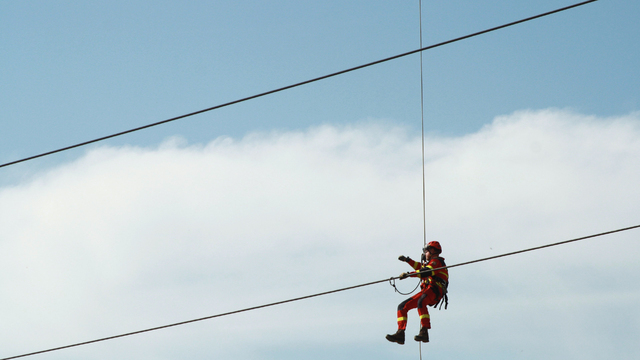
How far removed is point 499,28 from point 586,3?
2.95 ft

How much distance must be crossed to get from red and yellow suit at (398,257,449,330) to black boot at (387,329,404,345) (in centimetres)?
7

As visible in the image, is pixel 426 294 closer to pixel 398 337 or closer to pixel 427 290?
pixel 427 290

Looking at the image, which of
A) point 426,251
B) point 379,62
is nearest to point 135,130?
point 379,62

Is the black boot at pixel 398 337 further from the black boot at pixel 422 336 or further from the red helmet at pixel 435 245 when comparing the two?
the red helmet at pixel 435 245

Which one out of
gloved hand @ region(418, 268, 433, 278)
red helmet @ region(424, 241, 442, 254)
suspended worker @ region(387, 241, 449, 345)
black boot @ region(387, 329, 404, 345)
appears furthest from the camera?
red helmet @ region(424, 241, 442, 254)

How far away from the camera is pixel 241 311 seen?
942 centimetres

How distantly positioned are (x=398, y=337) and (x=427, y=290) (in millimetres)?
664

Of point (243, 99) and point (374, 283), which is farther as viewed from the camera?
point (243, 99)

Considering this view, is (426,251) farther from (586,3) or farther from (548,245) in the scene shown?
(586,3)

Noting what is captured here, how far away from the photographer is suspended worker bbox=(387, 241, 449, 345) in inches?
402

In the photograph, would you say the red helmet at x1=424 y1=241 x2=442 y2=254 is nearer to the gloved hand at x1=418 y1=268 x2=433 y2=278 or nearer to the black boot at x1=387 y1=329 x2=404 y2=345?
the gloved hand at x1=418 y1=268 x2=433 y2=278

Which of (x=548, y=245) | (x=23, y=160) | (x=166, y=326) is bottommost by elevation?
(x=166, y=326)

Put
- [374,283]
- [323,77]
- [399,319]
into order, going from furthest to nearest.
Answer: [399,319], [323,77], [374,283]

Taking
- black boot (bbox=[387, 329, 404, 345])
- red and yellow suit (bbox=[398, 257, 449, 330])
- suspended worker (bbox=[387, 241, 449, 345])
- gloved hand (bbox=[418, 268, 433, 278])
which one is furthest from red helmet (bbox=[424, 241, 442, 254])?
black boot (bbox=[387, 329, 404, 345])
